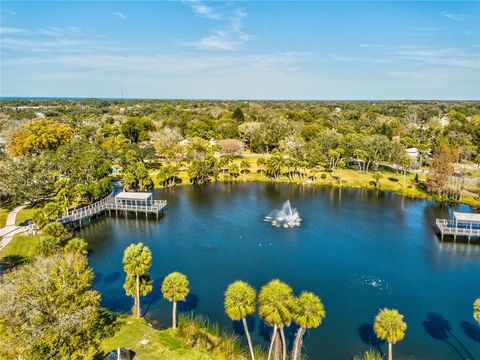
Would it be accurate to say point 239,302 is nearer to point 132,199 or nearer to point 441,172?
point 132,199

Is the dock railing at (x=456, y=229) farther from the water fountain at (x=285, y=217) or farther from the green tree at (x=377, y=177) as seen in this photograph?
the green tree at (x=377, y=177)

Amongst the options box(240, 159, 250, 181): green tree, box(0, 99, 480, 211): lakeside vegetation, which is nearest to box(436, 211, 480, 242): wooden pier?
box(0, 99, 480, 211): lakeside vegetation

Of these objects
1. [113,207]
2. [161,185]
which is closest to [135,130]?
[161,185]

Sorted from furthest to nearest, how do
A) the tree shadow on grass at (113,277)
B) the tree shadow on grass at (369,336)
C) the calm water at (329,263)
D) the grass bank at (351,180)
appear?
1. the grass bank at (351,180)
2. the tree shadow on grass at (113,277)
3. the calm water at (329,263)
4. the tree shadow on grass at (369,336)

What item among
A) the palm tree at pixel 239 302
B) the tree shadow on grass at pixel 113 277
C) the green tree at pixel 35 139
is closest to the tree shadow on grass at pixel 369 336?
the palm tree at pixel 239 302

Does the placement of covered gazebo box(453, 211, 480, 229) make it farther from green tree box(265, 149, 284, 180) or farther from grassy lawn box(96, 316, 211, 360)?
grassy lawn box(96, 316, 211, 360)

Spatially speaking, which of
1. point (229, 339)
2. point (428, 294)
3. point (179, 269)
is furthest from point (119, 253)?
point (428, 294)
